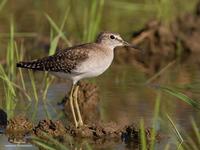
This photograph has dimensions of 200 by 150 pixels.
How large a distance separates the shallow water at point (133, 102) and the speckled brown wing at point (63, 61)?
610 millimetres

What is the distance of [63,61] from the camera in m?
10.8

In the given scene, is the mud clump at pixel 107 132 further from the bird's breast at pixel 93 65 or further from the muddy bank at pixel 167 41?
the muddy bank at pixel 167 41

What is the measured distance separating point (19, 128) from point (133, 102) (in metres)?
2.17

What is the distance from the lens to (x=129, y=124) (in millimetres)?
10359

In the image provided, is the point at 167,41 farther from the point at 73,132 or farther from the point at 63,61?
the point at 73,132

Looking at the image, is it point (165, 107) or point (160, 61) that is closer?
point (165, 107)

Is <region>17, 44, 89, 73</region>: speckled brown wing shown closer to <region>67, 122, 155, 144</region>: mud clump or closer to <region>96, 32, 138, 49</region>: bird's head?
<region>96, 32, 138, 49</region>: bird's head

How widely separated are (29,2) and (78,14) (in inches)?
90.4

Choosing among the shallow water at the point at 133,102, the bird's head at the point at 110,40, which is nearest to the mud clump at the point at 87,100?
the shallow water at the point at 133,102

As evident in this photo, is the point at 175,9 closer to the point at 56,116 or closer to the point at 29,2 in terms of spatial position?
the point at 29,2

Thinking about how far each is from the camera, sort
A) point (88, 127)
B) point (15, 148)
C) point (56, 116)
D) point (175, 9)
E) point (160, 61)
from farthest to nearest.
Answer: point (175, 9)
point (160, 61)
point (56, 116)
point (88, 127)
point (15, 148)

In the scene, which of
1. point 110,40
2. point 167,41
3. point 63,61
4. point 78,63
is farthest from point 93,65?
point 167,41

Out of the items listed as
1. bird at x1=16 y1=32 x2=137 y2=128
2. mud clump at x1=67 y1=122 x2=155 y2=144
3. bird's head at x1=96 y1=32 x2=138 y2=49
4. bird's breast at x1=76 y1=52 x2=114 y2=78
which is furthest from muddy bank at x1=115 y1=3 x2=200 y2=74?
mud clump at x1=67 y1=122 x2=155 y2=144

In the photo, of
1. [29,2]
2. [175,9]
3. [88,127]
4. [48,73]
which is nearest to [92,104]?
[48,73]
